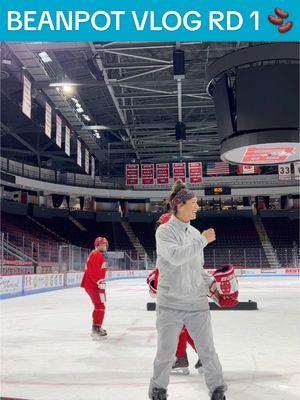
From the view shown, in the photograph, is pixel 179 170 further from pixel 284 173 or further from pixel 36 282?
pixel 36 282

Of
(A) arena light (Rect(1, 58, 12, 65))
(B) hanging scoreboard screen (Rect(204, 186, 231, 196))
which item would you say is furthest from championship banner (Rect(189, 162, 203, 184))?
(B) hanging scoreboard screen (Rect(204, 186, 231, 196))

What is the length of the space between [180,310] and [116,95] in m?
17.5

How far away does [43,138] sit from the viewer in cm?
3288

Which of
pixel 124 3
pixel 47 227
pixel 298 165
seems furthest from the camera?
pixel 47 227

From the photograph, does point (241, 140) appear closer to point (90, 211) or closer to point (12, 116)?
point (12, 116)

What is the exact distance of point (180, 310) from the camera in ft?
9.63

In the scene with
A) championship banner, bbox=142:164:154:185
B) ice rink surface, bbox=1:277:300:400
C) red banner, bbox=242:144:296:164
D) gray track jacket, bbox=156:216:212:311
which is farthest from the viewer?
championship banner, bbox=142:164:154:185

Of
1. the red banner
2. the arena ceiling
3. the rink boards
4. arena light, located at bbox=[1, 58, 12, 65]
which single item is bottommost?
the rink boards

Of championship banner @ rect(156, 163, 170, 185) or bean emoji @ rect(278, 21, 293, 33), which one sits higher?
championship banner @ rect(156, 163, 170, 185)

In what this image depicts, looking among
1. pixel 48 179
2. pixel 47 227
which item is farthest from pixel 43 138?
pixel 47 227

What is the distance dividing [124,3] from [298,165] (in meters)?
24.1

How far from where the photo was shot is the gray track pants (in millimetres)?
2920

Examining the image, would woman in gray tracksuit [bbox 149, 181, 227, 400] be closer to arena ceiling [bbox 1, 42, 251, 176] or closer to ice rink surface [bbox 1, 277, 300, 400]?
ice rink surface [bbox 1, 277, 300, 400]

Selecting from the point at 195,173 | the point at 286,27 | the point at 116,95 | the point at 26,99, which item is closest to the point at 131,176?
the point at 195,173
